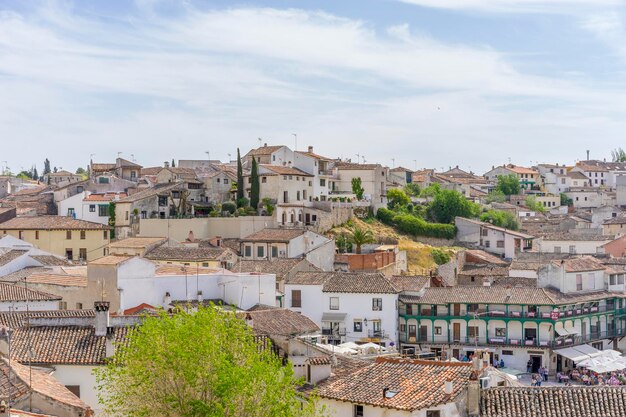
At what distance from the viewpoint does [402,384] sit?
35906mm

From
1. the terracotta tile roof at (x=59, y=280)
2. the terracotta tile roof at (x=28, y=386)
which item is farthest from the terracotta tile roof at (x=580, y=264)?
the terracotta tile roof at (x=28, y=386)

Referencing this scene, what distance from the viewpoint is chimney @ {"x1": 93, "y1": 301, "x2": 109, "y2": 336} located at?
3688 cm

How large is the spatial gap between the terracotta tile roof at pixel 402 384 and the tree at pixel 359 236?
5125cm

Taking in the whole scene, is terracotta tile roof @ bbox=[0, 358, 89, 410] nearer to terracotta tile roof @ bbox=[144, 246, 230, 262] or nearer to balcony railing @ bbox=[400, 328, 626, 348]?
balcony railing @ bbox=[400, 328, 626, 348]

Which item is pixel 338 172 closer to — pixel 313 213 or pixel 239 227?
pixel 313 213

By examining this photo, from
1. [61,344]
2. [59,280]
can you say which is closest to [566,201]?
[59,280]

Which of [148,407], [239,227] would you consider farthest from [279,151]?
[148,407]

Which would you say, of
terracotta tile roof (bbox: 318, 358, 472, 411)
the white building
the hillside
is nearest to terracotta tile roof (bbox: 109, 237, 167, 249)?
the white building

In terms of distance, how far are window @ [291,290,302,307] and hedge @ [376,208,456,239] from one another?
35.0 metres

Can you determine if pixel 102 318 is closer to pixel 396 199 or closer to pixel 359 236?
pixel 359 236

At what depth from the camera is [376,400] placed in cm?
3491

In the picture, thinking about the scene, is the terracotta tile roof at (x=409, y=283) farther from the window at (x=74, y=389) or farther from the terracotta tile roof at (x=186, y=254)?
the window at (x=74, y=389)

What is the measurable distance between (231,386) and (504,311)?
43.5 m

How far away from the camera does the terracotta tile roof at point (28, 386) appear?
95.5ft
